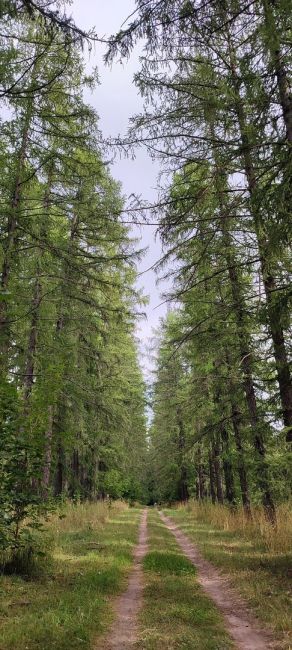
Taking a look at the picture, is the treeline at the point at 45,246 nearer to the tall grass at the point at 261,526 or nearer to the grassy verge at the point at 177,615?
the grassy verge at the point at 177,615

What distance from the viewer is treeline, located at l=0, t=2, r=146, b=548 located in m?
6.52

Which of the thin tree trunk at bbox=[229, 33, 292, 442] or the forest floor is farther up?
the thin tree trunk at bbox=[229, 33, 292, 442]

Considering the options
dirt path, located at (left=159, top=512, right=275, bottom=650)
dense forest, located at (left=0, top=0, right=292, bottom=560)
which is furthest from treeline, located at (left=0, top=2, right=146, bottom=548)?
dirt path, located at (left=159, top=512, right=275, bottom=650)

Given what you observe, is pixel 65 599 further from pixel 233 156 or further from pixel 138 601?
pixel 233 156

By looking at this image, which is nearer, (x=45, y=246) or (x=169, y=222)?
(x=169, y=222)

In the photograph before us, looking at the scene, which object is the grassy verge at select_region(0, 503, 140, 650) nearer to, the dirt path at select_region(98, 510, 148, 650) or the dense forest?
the dirt path at select_region(98, 510, 148, 650)

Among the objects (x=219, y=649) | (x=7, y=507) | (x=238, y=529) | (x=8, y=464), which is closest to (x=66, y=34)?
(x=8, y=464)

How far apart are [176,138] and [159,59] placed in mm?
1486

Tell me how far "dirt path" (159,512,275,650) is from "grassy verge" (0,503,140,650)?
136 centimetres

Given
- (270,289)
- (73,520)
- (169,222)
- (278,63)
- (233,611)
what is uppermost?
(278,63)

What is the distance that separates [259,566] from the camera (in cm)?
766

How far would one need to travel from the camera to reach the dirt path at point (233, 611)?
4426mm

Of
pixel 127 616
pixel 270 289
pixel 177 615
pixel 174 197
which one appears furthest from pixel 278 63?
pixel 127 616

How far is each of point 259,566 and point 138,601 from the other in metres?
2.68
